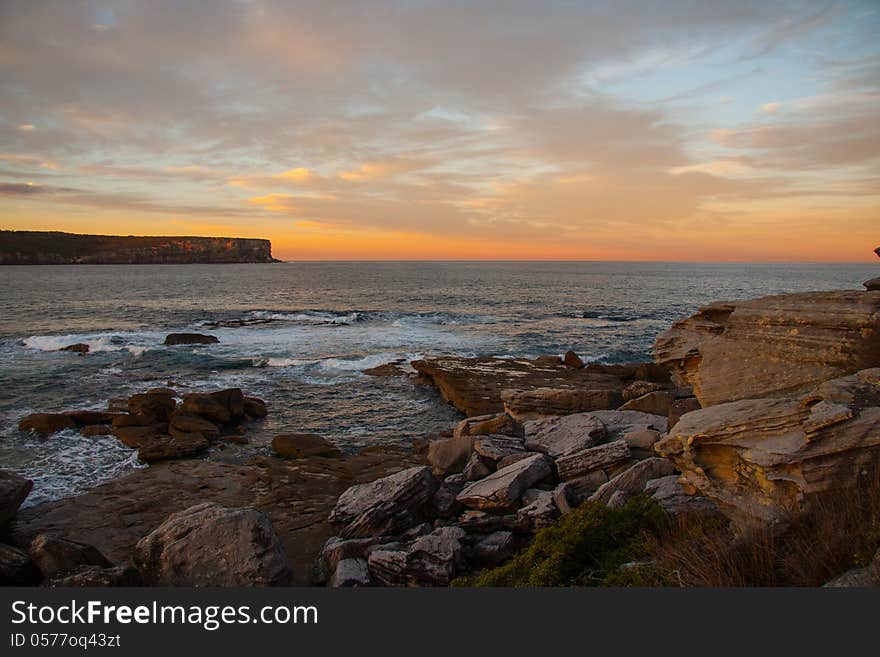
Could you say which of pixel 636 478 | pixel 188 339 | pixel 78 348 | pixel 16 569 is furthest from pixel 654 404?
pixel 78 348

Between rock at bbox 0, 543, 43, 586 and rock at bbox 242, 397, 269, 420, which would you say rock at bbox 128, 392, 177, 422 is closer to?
rock at bbox 242, 397, 269, 420

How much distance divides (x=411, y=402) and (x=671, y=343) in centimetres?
1322

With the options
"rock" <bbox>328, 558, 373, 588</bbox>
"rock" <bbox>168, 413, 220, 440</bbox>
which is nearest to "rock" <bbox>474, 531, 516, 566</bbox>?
"rock" <bbox>328, 558, 373, 588</bbox>

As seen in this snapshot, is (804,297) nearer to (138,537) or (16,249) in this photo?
(138,537)

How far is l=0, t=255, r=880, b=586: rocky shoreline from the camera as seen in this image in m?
7.59

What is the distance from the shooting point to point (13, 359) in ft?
108

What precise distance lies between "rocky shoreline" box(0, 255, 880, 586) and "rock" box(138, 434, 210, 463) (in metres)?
0.07

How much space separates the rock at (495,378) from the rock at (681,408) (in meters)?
8.75

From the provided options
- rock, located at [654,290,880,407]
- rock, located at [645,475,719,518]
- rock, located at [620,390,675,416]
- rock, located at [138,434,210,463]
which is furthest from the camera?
rock, located at [138,434,210,463]

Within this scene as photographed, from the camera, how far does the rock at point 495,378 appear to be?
23000 mm

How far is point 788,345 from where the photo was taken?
10.2m

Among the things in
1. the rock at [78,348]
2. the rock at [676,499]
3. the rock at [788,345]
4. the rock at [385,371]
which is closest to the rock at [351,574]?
the rock at [676,499]

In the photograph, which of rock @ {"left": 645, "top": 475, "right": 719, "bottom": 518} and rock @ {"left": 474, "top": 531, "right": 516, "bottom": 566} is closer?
rock @ {"left": 645, "top": 475, "right": 719, "bottom": 518}

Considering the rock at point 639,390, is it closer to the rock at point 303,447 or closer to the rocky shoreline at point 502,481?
the rocky shoreline at point 502,481
